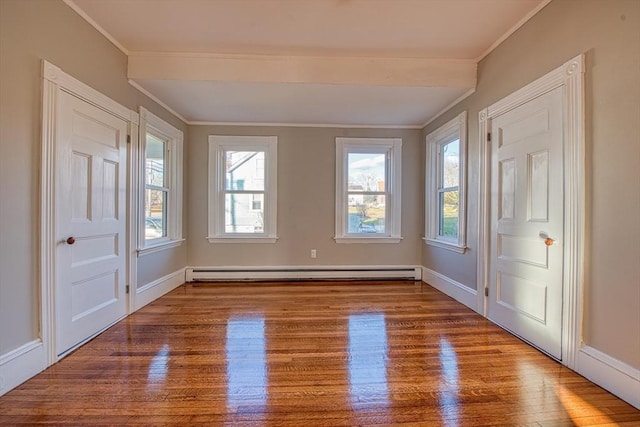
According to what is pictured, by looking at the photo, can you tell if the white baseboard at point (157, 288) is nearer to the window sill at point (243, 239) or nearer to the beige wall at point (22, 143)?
the window sill at point (243, 239)

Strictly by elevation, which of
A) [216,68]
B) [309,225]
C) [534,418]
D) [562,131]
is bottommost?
[534,418]

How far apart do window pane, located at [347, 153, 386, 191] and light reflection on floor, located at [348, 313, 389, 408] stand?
2.12m

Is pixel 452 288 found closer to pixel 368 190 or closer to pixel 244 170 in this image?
pixel 368 190

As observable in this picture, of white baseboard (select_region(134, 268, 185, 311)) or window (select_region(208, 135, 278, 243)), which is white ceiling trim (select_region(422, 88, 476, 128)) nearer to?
window (select_region(208, 135, 278, 243))

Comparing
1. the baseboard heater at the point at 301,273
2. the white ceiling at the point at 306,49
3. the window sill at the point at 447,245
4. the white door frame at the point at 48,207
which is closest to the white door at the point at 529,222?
the window sill at the point at 447,245

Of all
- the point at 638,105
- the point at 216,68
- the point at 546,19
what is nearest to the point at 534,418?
the point at 638,105

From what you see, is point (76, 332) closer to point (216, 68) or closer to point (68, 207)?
point (68, 207)

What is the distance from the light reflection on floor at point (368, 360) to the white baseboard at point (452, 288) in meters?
1.00

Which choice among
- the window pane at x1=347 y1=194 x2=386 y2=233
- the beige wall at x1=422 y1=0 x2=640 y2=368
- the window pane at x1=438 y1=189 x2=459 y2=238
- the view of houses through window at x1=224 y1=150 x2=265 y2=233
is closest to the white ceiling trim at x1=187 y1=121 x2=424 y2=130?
the view of houses through window at x1=224 y1=150 x2=265 y2=233

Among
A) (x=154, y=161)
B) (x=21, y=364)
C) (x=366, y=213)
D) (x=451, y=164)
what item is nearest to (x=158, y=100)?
(x=154, y=161)

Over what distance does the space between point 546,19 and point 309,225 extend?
10.9 feet

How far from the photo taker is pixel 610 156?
1.80 metres

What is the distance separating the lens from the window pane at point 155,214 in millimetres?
3557

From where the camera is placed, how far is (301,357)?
7.22ft
